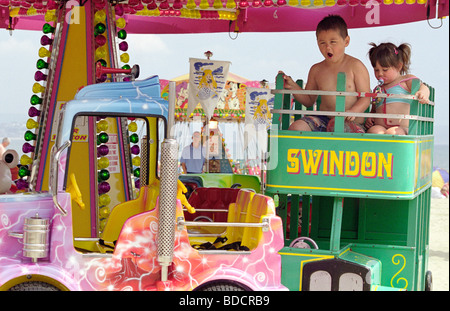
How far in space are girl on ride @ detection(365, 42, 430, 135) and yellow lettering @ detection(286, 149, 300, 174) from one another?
1.94ft

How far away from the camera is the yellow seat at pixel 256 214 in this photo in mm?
4082

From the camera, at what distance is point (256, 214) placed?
14.1 ft

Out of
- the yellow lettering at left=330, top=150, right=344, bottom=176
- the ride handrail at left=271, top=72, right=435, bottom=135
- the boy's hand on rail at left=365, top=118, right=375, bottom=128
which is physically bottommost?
the yellow lettering at left=330, top=150, right=344, bottom=176

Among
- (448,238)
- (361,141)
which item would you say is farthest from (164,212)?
(448,238)

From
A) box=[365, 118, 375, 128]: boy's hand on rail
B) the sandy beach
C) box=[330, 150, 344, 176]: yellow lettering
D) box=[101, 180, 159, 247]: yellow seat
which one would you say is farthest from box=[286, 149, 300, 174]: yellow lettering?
the sandy beach

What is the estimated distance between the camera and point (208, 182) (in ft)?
26.9

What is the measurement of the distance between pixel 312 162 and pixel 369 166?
1.31 ft

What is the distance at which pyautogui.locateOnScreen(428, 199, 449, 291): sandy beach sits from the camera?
7.48m

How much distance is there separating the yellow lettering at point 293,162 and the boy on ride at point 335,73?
30 cm

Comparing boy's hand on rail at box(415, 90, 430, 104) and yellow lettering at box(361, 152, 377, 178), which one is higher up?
boy's hand on rail at box(415, 90, 430, 104)

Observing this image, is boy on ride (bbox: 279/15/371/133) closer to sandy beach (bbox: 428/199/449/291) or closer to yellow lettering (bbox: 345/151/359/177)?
yellow lettering (bbox: 345/151/359/177)

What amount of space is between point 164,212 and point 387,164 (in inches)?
69.6

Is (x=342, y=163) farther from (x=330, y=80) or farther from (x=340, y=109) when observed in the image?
(x=330, y=80)

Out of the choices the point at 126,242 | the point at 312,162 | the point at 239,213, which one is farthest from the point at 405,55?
the point at 126,242
